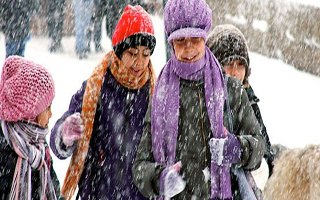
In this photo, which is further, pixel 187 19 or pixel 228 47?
pixel 228 47

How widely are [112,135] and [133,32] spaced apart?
1.76 feet

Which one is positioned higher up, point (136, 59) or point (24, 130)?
point (136, 59)

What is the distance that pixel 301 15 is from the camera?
10.2 meters

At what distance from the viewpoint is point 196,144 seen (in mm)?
3254

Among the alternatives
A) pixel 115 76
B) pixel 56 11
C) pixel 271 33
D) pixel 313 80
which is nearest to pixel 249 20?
pixel 271 33

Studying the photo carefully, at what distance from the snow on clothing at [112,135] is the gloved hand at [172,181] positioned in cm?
66

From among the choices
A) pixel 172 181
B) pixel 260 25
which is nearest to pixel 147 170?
pixel 172 181

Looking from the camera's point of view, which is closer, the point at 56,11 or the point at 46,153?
the point at 46,153

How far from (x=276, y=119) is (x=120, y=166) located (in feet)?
15.3

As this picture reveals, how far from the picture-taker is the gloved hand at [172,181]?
10.3ft

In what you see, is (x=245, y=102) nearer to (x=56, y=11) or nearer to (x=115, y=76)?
(x=115, y=76)

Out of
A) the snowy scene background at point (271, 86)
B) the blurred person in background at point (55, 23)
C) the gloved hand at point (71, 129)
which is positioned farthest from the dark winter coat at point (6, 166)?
the blurred person in background at point (55, 23)

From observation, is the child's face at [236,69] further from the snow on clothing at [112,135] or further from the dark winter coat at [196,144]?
the dark winter coat at [196,144]

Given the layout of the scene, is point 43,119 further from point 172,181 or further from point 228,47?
point 228,47
